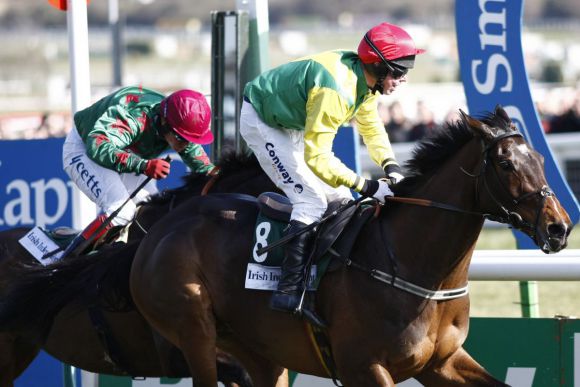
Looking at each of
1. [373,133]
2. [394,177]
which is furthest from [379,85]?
[373,133]

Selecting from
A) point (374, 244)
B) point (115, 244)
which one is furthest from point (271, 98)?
point (115, 244)

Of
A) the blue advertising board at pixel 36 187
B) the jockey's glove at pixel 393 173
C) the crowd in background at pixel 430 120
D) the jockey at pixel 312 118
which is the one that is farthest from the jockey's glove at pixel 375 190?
the crowd in background at pixel 430 120

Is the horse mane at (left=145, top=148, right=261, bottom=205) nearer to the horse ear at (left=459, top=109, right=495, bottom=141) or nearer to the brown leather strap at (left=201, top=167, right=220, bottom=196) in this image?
the brown leather strap at (left=201, top=167, right=220, bottom=196)

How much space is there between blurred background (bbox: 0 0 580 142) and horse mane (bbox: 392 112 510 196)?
497 inches

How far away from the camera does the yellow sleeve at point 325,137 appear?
4371mm

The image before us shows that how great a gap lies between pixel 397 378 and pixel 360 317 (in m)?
0.31

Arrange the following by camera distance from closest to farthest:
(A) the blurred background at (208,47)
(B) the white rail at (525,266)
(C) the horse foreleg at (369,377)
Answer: (C) the horse foreleg at (369,377)
(B) the white rail at (525,266)
(A) the blurred background at (208,47)

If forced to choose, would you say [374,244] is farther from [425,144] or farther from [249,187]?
[249,187]

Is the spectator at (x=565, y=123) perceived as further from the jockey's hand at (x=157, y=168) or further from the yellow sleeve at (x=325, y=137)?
the yellow sleeve at (x=325, y=137)

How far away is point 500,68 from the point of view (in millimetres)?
5996

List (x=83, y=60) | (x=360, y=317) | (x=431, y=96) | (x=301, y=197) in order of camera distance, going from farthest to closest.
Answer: (x=431, y=96), (x=83, y=60), (x=301, y=197), (x=360, y=317)

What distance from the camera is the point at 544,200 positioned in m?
4.02

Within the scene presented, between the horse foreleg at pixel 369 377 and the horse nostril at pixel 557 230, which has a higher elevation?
the horse nostril at pixel 557 230

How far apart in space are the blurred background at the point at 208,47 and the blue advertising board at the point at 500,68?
1106 centimetres
